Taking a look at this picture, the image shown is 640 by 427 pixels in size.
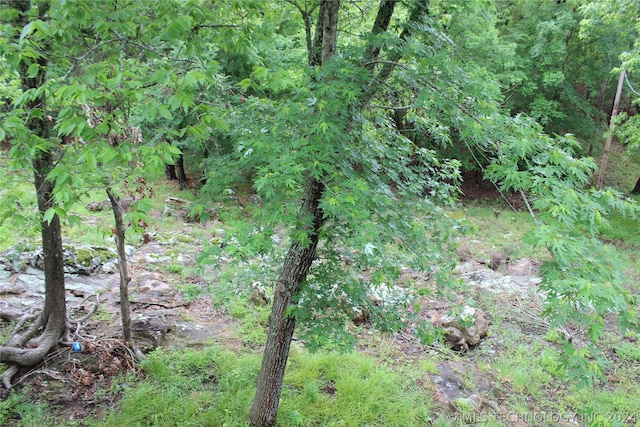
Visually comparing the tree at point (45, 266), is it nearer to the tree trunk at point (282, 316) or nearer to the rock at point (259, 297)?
the tree trunk at point (282, 316)

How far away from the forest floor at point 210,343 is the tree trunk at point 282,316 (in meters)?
0.88

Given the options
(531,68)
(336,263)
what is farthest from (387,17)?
(531,68)

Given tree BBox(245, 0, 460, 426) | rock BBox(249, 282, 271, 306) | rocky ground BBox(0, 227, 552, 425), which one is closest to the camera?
tree BBox(245, 0, 460, 426)

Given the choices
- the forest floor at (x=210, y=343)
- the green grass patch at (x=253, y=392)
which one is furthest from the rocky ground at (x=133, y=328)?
the green grass patch at (x=253, y=392)

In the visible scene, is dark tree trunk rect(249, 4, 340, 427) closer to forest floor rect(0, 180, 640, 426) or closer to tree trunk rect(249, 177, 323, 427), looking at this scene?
tree trunk rect(249, 177, 323, 427)

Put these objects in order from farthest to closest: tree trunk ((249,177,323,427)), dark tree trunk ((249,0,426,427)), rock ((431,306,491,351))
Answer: rock ((431,306,491,351)) → tree trunk ((249,177,323,427)) → dark tree trunk ((249,0,426,427))

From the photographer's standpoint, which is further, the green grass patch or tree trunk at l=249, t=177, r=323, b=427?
the green grass patch

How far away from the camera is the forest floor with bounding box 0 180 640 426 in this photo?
146 inches

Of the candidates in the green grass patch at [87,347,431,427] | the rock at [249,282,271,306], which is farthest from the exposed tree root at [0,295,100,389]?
the rock at [249,282,271,306]

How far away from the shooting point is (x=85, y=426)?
10.7 feet

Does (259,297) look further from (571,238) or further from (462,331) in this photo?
(571,238)

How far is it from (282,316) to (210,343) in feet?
6.49

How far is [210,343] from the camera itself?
4.76m

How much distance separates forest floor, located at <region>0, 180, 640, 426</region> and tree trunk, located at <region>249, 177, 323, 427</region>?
88cm
